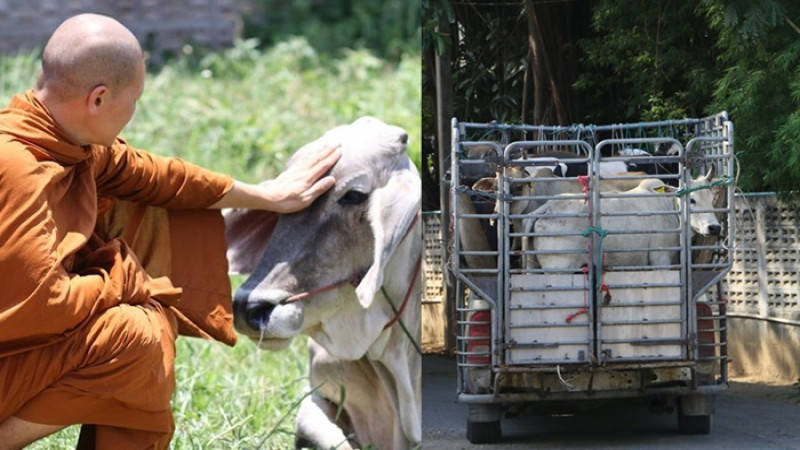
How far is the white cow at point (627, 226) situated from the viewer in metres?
2.33

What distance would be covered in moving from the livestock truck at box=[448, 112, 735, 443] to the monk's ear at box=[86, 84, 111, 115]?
2.18 feet

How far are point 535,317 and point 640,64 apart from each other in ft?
1.57

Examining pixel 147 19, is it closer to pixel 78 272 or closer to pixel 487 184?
pixel 78 272

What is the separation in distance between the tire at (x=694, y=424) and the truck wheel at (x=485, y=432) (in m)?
0.33

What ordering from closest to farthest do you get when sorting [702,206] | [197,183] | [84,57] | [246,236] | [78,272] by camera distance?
1. [702,206]
2. [84,57]
3. [78,272]
4. [197,183]
5. [246,236]

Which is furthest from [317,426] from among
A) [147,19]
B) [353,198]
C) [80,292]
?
[147,19]

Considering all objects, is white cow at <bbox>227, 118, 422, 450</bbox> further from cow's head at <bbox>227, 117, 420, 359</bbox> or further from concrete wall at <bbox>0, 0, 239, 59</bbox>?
concrete wall at <bbox>0, 0, 239, 59</bbox>

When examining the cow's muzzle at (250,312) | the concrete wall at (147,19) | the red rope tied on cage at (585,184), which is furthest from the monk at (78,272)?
the concrete wall at (147,19)

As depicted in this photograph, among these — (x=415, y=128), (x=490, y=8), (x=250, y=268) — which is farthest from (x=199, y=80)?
(x=490, y=8)

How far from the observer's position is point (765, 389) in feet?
7.79

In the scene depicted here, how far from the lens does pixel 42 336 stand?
2393 millimetres

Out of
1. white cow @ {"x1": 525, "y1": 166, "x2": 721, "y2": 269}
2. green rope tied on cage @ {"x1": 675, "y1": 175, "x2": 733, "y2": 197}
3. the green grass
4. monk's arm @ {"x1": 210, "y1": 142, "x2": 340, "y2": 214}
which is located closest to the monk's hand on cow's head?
monk's arm @ {"x1": 210, "y1": 142, "x2": 340, "y2": 214}

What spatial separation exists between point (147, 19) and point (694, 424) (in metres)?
8.00

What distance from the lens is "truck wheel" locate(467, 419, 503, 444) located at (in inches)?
98.9
